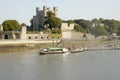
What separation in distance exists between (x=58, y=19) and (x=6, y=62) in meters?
30.2

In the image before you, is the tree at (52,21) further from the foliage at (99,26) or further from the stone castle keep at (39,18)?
the foliage at (99,26)

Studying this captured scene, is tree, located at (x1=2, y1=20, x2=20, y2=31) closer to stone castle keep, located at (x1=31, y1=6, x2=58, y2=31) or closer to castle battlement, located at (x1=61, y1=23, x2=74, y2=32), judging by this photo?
stone castle keep, located at (x1=31, y1=6, x2=58, y2=31)

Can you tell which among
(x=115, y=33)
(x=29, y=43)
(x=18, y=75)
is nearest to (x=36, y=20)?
(x=29, y=43)

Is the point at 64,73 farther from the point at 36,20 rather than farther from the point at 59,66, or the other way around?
the point at 36,20

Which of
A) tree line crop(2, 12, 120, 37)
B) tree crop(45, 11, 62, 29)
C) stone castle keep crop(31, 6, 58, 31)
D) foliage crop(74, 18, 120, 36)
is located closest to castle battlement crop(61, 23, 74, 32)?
tree line crop(2, 12, 120, 37)

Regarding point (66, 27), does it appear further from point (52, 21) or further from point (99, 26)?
point (99, 26)

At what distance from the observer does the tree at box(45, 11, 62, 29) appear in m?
54.1

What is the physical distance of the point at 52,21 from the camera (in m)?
54.0

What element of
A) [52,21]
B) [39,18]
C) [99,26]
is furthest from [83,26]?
[52,21]

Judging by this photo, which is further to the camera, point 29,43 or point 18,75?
point 29,43

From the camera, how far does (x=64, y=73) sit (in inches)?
792

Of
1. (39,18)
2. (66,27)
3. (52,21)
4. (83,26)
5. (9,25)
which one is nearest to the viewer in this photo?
(9,25)

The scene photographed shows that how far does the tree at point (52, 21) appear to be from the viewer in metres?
54.1

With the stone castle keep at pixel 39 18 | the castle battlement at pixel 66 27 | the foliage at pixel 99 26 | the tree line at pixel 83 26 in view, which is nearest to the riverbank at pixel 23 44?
the tree line at pixel 83 26
